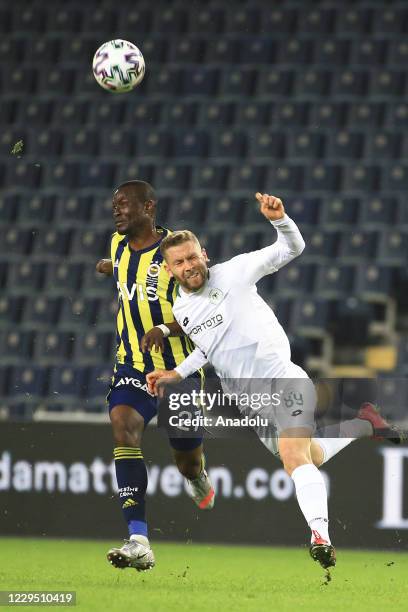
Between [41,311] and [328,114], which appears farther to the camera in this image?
[328,114]

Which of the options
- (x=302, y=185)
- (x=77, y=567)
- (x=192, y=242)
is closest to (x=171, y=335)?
(x=192, y=242)

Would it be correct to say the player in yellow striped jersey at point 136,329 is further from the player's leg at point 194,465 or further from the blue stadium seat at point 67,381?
the blue stadium seat at point 67,381

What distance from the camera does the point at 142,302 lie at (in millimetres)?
5961

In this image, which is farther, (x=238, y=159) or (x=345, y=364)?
(x=238, y=159)

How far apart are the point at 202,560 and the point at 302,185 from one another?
5458 mm

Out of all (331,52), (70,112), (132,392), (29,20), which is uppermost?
(29,20)

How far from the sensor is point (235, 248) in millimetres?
11547

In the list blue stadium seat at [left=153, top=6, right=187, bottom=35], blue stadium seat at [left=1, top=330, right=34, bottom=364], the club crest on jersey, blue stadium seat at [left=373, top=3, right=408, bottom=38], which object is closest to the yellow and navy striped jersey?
the club crest on jersey

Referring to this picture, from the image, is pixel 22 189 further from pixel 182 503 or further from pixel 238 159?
pixel 182 503

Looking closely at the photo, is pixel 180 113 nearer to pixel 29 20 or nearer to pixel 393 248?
pixel 29 20

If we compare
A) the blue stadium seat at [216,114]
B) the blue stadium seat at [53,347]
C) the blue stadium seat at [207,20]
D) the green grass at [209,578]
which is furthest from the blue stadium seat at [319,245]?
the green grass at [209,578]

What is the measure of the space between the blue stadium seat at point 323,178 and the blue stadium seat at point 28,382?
10.7ft

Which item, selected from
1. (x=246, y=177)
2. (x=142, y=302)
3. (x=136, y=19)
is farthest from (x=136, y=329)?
(x=136, y=19)

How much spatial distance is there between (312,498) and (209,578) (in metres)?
1.32
